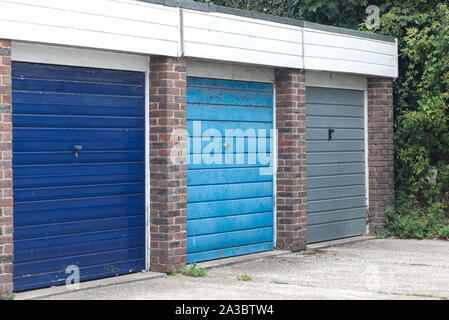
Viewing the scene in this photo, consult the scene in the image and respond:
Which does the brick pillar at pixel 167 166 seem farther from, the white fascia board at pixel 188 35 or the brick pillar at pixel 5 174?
the brick pillar at pixel 5 174

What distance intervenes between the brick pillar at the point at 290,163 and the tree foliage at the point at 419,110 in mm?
2491

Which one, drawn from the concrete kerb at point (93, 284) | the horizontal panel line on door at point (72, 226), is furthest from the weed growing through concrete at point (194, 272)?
the horizontal panel line on door at point (72, 226)

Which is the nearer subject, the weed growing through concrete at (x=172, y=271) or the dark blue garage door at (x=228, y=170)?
the weed growing through concrete at (x=172, y=271)

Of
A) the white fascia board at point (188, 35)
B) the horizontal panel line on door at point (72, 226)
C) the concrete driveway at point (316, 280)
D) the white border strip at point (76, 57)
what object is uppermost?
the white fascia board at point (188, 35)

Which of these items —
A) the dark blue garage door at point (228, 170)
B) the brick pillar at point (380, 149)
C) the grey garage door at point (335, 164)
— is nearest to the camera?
the dark blue garage door at point (228, 170)

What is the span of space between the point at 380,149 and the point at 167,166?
209 inches

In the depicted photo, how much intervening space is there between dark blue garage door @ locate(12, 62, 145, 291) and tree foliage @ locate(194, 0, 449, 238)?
5.70 meters

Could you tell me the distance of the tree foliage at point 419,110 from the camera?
510 inches

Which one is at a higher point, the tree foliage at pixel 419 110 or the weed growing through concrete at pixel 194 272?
the tree foliage at pixel 419 110

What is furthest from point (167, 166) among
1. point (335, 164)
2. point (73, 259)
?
point (335, 164)

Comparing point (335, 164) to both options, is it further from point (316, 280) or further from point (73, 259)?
point (73, 259)

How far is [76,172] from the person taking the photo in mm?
8531

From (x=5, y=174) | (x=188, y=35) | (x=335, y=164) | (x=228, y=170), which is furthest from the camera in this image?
(x=335, y=164)

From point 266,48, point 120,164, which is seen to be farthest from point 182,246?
point 266,48
